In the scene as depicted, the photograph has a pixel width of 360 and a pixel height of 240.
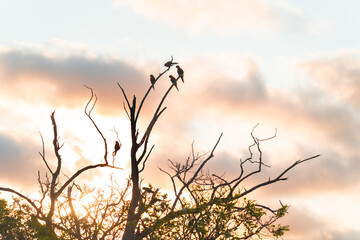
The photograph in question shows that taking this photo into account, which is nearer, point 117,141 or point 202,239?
point 117,141

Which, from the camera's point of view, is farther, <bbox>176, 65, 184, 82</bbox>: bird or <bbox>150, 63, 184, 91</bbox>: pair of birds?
<bbox>176, 65, 184, 82</bbox>: bird

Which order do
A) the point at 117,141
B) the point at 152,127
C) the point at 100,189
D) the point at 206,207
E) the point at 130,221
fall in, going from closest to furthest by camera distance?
the point at 117,141 → the point at 152,127 → the point at 130,221 → the point at 206,207 → the point at 100,189

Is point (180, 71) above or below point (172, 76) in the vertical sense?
above

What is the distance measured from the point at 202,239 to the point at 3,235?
82.3ft

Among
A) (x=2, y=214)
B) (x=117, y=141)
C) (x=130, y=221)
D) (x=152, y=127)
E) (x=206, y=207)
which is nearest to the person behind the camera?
(x=117, y=141)

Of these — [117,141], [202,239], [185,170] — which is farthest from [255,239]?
[117,141]

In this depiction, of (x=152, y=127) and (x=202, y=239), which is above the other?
(x=152, y=127)

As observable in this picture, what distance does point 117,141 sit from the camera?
1630cm

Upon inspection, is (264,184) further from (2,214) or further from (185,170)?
(2,214)

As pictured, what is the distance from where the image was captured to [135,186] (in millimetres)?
21047

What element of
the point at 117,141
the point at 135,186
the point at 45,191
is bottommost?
the point at 117,141

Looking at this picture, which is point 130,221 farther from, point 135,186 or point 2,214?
point 2,214

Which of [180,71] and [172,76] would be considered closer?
[172,76]

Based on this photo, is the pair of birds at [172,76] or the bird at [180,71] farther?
the bird at [180,71]
